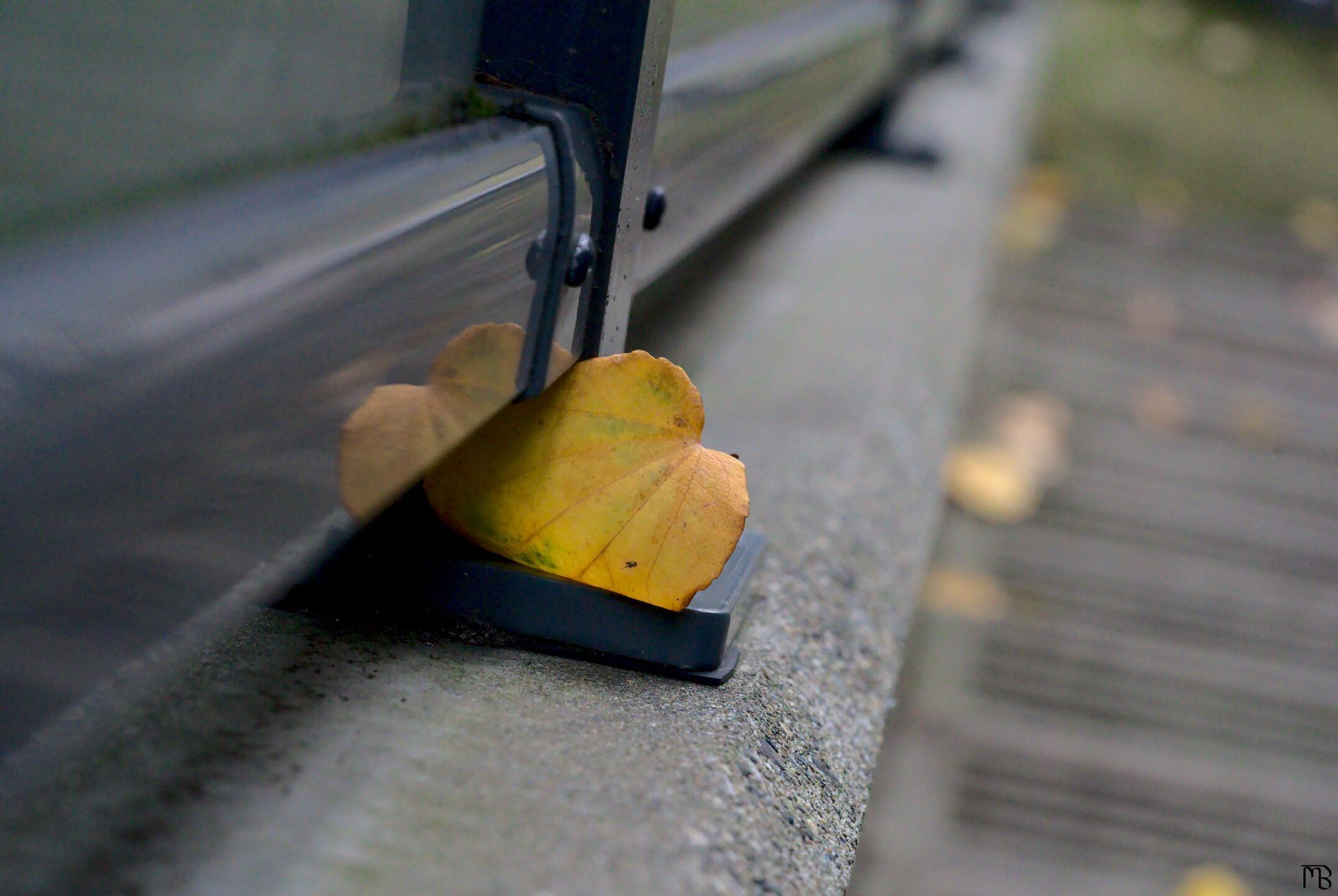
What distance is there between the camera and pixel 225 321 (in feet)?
1.22

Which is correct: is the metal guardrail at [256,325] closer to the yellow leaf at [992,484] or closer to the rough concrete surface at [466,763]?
the rough concrete surface at [466,763]

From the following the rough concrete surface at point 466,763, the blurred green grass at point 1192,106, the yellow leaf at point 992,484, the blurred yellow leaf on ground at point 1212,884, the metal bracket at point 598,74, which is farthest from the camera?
the blurred green grass at point 1192,106

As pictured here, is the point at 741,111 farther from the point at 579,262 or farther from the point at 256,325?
the point at 256,325

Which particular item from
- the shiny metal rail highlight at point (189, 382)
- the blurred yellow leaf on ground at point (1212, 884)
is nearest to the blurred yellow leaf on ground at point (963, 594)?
the blurred yellow leaf on ground at point (1212, 884)

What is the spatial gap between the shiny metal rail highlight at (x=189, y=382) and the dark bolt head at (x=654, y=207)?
0.30 meters

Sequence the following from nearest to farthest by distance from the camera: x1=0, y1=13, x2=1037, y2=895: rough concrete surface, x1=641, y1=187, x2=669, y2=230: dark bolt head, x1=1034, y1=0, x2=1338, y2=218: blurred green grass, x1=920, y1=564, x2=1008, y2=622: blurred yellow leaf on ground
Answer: x1=0, y1=13, x2=1037, y2=895: rough concrete surface, x1=641, y1=187, x2=669, y2=230: dark bolt head, x1=920, y1=564, x2=1008, y2=622: blurred yellow leaf on ground, x1=1034, y1=0, x2=1338, y2=218: blurred green grass

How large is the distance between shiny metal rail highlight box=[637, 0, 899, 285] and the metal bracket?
11 centimetres

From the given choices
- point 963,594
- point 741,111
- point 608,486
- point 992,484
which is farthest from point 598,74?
point 992,484

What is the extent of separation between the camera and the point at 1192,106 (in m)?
8.65

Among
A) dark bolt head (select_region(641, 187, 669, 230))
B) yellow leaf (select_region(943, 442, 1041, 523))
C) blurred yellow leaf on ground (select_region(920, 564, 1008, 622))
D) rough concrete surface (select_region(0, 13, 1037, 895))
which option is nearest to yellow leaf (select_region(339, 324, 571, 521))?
rough concrete surface (select_region(0, 13, 1037, 895))

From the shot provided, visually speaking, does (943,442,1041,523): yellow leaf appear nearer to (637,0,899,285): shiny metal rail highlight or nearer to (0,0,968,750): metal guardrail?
(637,0,899,285): shiny metal rail highlight

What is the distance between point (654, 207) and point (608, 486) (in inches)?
9.7

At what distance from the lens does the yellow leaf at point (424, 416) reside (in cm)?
49

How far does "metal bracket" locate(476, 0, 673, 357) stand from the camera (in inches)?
25.5
